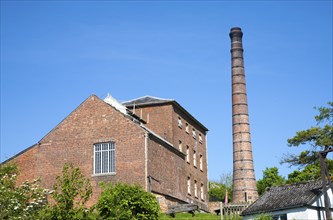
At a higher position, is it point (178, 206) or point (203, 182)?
point (203, 182)

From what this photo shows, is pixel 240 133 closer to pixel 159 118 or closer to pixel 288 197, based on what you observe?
pixel 159 118

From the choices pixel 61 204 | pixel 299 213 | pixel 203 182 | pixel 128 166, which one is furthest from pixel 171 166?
pixel 61 204

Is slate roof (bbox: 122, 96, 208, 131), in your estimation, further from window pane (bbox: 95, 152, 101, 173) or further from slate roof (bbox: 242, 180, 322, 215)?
slate roof (bbox: 242, 180, 322, 215)

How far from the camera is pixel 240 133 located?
5675 cm

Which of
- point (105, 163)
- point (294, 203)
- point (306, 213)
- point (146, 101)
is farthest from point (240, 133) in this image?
point (306, 213)

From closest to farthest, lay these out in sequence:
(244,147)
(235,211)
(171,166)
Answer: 1. (235,211)
2. (171,166)
3. (244,147)

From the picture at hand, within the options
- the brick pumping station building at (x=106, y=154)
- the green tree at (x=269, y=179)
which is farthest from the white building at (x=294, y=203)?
the green tree at (x=269, y=179)

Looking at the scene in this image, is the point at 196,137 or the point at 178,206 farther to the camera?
the point at 196,137

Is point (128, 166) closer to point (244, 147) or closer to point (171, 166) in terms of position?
point (171, 166)

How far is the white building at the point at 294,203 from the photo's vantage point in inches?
1399

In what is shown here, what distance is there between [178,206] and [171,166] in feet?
21.4

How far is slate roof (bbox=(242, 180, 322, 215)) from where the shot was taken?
35844mm

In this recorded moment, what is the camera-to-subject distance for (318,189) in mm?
36438

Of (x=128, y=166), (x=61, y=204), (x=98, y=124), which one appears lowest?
(x=61, y=204)
